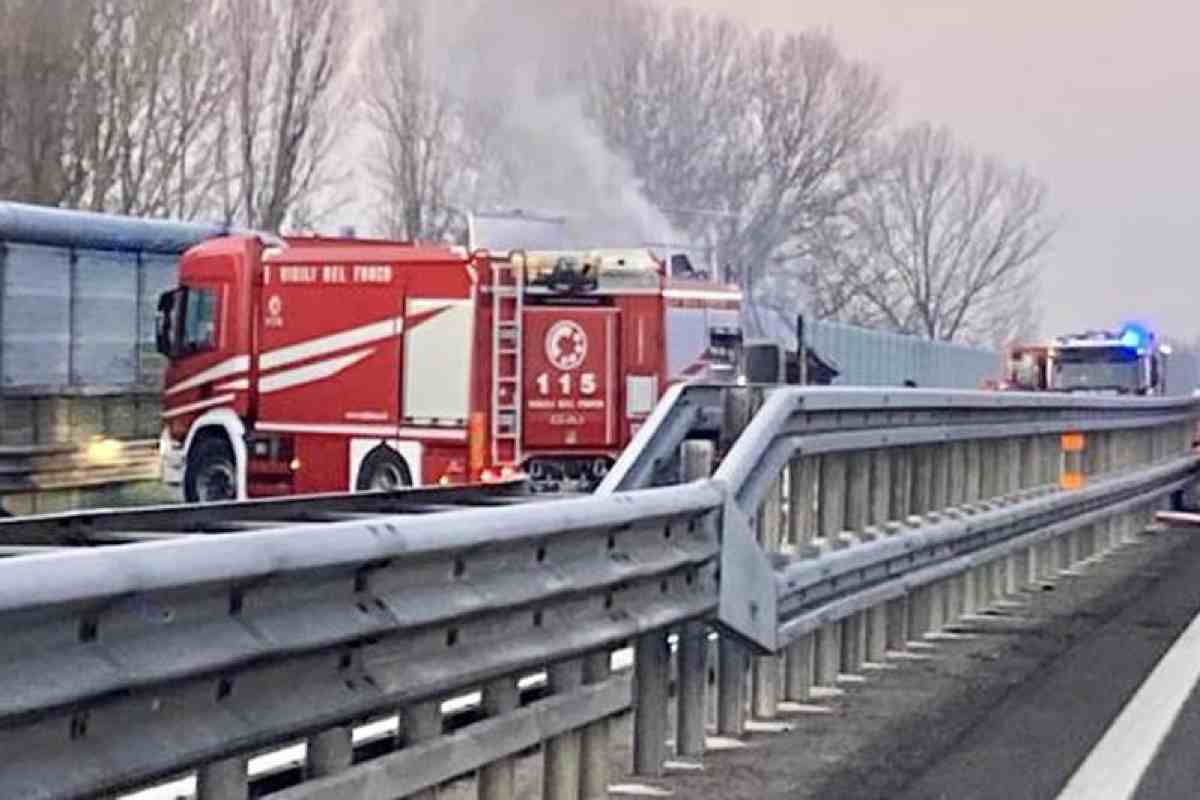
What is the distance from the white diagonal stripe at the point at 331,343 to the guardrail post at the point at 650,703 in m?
18.3

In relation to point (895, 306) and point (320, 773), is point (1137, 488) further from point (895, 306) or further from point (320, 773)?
point (895, 306)

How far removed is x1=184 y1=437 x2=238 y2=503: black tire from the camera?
28188 mm

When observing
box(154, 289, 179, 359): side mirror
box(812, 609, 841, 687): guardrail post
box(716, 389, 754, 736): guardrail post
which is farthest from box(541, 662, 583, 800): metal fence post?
box(154, 289, 179, 359): side mirror

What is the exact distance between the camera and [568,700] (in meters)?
7.32

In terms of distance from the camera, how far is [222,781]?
527cm

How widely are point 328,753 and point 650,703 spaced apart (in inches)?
105

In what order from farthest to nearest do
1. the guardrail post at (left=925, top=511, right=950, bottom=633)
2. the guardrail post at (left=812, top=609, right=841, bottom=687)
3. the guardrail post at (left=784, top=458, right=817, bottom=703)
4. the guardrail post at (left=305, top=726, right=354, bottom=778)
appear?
the guardrail post at (left=925, top=511, right=950, bottom=633) → the guardrail post at (left=812, top=609, right=841, bottom=687) → the guardrail post at (left=784, top=458, right=817, bottom=703) → the guardrail post at (left=305, top=726, right=354, bottom=778)

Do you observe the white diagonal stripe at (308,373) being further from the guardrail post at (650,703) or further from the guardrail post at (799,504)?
the guardrail post at (650,703)

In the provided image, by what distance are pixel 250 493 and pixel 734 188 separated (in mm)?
52379

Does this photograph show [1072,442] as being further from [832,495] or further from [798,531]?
[798,531]

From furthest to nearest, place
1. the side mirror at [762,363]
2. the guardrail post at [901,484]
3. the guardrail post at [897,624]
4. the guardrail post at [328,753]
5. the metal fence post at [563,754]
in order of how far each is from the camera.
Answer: the side mirror at [762,363] → the guardrail post at [901,484] → the guardrail post at [897,624] → the metal fence post at [563,754] → the guardrail post at [328,753]

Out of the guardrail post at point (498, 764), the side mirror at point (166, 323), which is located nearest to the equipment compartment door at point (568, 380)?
the side mirror at point (166, 323)

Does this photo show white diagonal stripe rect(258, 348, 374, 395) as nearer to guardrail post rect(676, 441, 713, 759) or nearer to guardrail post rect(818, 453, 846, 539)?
guardrail post rect(818, 453, 846, 539)

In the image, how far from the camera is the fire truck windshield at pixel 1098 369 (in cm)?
3925
